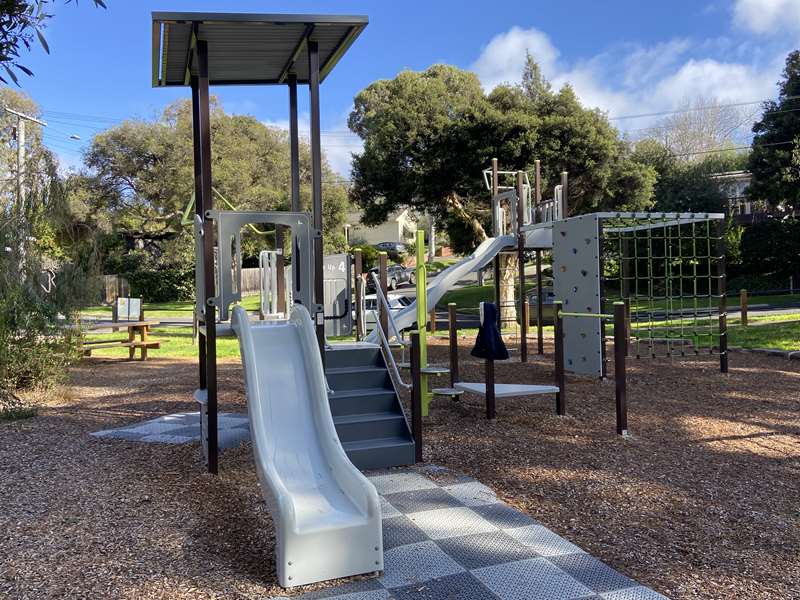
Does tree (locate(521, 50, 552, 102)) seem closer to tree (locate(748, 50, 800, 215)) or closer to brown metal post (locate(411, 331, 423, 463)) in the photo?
tree (locate(748, 50, 800, 215))

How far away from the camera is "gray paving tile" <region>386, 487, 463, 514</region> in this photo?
15.6 ft

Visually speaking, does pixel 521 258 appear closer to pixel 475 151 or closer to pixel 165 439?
pixel 165 439

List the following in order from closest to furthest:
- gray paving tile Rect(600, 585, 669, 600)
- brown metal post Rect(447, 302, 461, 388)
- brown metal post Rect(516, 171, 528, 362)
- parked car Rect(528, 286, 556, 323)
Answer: gray paving tile Rect(600, 585, 669, 600) → brown metal post Rect(447, 302, 461, 388) → brown metal post Rect(516, 171, 528, 362) → parked car Rect(528, 286, 556, 323)

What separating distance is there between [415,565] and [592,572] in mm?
Result: 951

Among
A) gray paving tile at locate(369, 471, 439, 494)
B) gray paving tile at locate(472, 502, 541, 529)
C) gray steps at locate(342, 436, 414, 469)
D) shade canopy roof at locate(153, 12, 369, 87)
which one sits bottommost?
gray paving tile at locate(472, 502, 541, 529)

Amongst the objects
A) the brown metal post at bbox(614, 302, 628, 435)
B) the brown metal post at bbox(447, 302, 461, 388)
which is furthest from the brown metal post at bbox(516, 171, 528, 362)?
the brown metal post at bbox(614, 302, 628, 435)

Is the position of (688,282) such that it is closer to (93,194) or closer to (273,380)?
(93,194)

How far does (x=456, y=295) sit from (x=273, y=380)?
32.9 metres

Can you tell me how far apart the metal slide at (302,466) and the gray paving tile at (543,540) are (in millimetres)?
943

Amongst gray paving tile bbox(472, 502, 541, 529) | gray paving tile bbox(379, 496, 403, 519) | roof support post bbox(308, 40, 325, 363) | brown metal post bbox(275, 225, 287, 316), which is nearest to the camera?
gray paving tile bbox(472, 502, 541, 529)

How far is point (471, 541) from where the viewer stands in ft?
13.5

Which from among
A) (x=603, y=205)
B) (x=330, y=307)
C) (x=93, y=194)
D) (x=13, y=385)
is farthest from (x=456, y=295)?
(x=13, y=385)

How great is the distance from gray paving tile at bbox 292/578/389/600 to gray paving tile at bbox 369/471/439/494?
1.49 m

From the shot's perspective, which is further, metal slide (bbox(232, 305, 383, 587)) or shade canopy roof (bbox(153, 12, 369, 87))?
shade canopy roof (bbox(153, 12, 369, 87))
